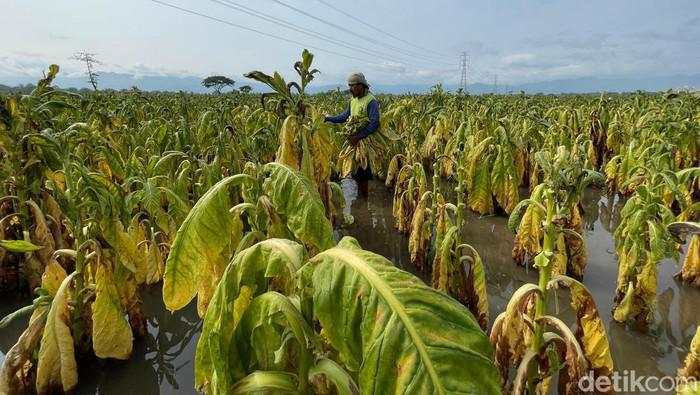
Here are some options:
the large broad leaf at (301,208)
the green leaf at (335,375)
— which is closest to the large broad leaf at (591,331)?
the large broad leaf at (301,208)

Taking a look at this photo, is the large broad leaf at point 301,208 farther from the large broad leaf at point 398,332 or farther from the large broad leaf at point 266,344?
the large broad leaf at point 398,332

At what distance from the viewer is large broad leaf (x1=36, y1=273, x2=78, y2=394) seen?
2342 mm

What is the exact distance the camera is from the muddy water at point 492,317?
283 cm

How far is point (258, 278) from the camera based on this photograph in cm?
109

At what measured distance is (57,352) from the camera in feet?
7.87

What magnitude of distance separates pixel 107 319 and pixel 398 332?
7.74ft

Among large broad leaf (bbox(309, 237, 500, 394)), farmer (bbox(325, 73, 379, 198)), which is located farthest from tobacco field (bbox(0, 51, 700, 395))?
farmer (bbox(325, 73, 379, 198))

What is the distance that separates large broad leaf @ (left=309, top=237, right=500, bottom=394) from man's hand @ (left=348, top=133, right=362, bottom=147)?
5470 millimetres

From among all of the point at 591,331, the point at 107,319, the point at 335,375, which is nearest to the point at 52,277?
the point at 107,319

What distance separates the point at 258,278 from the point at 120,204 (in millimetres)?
2207

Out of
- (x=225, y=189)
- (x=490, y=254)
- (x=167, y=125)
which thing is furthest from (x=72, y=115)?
(x=225, y=189)

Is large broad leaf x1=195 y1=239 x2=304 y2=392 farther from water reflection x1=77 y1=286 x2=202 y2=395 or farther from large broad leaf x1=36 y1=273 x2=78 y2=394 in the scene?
water reflection x1=77 y1=286 x2=202 y2=395

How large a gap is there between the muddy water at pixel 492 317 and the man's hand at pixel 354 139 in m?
1.48

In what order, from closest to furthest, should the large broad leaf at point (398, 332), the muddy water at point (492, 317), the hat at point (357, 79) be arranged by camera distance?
the large broad leaf at point (398, 332) < the muddy water at point (492, 317) < the hat at point (357, 79)
